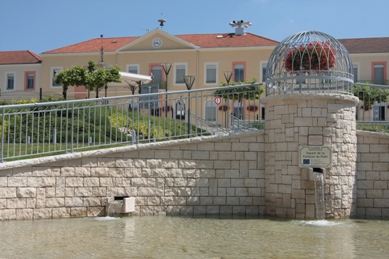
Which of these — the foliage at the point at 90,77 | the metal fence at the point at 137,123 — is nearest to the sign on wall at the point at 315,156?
the metal fence at the point at 137,123

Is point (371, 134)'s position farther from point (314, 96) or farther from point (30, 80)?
point (30, 80)

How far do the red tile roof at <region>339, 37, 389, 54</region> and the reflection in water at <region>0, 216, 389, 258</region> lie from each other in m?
32.4

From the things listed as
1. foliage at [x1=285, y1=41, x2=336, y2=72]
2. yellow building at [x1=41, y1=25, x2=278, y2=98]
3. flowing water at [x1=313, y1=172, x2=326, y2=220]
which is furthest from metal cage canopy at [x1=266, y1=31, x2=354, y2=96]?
yellow building at [x1=41, y1=25, x2=278, y2=98]

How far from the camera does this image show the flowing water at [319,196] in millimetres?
11430

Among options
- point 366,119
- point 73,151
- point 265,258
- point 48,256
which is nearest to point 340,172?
point 366,119

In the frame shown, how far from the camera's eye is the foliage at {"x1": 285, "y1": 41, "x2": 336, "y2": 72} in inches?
478

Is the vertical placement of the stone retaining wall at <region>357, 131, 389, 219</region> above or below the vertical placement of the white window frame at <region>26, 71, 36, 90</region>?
below

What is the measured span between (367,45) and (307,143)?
33747 mm

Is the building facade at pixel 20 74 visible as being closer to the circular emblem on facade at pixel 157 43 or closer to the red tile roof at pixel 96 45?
the red tile roof at pixel 96 45

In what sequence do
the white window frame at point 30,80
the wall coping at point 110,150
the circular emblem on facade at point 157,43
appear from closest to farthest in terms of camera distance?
1. the wall coping at point 110,150
2. the circular emblem on facade at point 157,43
3. the white window frame at point 30,80

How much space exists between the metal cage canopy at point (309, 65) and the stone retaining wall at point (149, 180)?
145cm

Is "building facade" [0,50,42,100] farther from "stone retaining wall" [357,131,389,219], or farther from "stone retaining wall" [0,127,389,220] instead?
"stone retaining wall" [357,131,389,219]

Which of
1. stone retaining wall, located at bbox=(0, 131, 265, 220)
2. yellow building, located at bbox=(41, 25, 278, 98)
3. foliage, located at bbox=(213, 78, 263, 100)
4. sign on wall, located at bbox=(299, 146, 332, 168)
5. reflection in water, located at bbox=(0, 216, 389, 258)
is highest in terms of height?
yellow building, located at bbox=(41, 25, 278, 98)

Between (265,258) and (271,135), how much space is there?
527 centimetres
